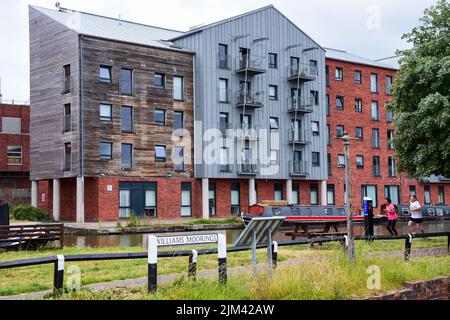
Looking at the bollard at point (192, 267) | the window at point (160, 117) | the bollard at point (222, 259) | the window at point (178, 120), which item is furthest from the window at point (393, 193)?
the bollard at point (192, 267)

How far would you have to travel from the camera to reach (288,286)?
874cm

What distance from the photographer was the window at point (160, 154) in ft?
135

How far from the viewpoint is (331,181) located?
52.3 m

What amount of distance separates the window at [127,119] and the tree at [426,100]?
69.9 ft

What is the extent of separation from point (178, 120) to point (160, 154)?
9.38 feet

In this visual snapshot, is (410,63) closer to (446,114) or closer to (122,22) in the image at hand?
(446,114)

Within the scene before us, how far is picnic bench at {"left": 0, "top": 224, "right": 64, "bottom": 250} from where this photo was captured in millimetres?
17969

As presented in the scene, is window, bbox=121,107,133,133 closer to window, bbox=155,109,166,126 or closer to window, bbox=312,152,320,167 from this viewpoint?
window, bbox=155,109,166,126

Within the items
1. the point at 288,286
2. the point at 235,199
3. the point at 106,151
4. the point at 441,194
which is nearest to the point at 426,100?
the point at 288,286

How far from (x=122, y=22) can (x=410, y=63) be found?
28.7m

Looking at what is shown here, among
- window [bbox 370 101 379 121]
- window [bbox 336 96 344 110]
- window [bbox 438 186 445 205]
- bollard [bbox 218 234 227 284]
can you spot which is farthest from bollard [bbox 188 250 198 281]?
window [bbox 438 186 445 205]

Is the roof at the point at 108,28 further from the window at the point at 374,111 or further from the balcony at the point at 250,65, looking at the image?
the window at the point at 374,111

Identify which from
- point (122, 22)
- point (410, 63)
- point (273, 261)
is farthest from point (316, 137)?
point (273, 261)

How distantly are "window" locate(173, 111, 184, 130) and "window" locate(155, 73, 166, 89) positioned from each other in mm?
2075
